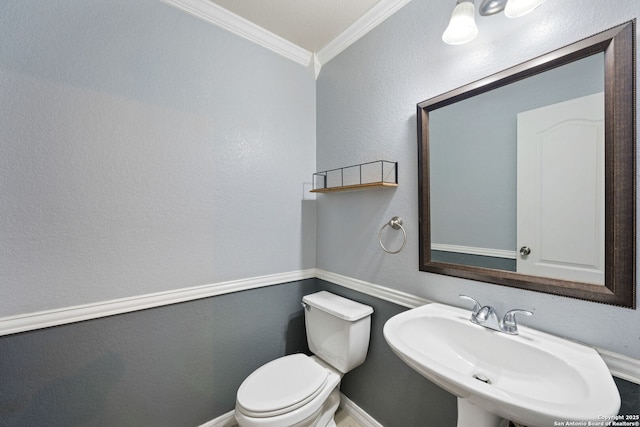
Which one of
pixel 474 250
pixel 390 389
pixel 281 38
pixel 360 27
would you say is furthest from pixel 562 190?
pixel 281 38

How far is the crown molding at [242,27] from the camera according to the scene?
135 cm

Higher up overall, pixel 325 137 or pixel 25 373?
pixel 325 137

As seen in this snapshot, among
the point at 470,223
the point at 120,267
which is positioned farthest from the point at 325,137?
the point at 120,267

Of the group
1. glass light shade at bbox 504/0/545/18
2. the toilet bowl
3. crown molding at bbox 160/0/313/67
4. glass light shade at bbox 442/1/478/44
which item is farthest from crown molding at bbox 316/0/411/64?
the toilet bowl

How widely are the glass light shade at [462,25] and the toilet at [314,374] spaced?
1.34 meters

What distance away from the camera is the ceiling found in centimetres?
138

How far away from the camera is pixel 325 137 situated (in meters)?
1.78

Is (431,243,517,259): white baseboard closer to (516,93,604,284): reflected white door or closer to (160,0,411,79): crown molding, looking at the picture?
(516,93,604,284): reflected white door

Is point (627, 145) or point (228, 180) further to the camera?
point (228, 180)

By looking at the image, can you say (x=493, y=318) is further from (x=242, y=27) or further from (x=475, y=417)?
(x=242, y=27)

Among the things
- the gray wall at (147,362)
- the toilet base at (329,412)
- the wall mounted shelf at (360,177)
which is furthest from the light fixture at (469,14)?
the toilet base at (329,412)

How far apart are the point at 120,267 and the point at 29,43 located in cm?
98

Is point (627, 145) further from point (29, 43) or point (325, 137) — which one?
point (29, 43)

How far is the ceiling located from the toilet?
5.61ft
